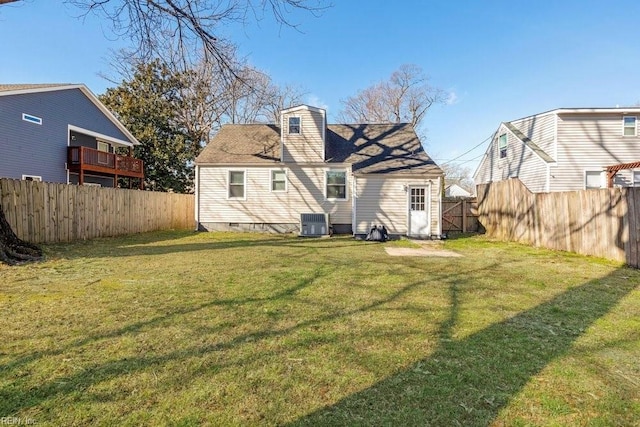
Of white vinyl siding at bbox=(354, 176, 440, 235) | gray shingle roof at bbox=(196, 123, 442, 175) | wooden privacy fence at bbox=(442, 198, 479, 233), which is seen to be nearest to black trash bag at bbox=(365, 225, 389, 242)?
white vinyl siding at bbox=(354, 176, 440, 235)

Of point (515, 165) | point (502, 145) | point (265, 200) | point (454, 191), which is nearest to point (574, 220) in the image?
point (515, 165)

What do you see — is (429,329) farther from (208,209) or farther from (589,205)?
(208,209)

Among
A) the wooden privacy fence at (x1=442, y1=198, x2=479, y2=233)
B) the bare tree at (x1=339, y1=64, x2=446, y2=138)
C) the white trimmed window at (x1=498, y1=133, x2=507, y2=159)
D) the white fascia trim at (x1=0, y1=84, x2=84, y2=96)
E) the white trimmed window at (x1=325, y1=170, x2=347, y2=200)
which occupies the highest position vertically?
the bare tree at (x1=339, y1=64, x2=446, y2=138)

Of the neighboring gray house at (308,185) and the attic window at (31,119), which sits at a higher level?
the attic window at (31,119)

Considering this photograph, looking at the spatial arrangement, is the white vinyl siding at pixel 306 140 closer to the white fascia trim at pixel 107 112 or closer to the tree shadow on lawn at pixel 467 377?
the tree shadow on lawn at pixel 467 377

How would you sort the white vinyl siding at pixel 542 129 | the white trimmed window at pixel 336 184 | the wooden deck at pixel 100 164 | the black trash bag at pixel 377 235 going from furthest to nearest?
the wooden deck at pixel 100 164 → the white vinyl siding at pixel 542 129 → the white trimmed window at pixel 336 184 → the black trash bag at pixel 377 235

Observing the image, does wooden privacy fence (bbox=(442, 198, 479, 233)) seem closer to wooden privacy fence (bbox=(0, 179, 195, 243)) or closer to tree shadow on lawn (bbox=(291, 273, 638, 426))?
tree shadow on lawn (bbox=(291, 273, 638, 426))

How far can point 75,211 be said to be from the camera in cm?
1040

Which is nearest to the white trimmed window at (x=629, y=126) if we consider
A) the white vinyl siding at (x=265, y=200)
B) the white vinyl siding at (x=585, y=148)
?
the white vinyl siding at (x=585, y=148)

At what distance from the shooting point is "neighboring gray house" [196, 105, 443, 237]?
13.4 m

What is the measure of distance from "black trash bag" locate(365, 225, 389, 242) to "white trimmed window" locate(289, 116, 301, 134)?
5573 millimetres

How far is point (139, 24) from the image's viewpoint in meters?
6.34

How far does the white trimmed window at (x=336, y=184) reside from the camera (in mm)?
14125

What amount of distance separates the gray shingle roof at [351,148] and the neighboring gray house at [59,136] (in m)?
7.49
